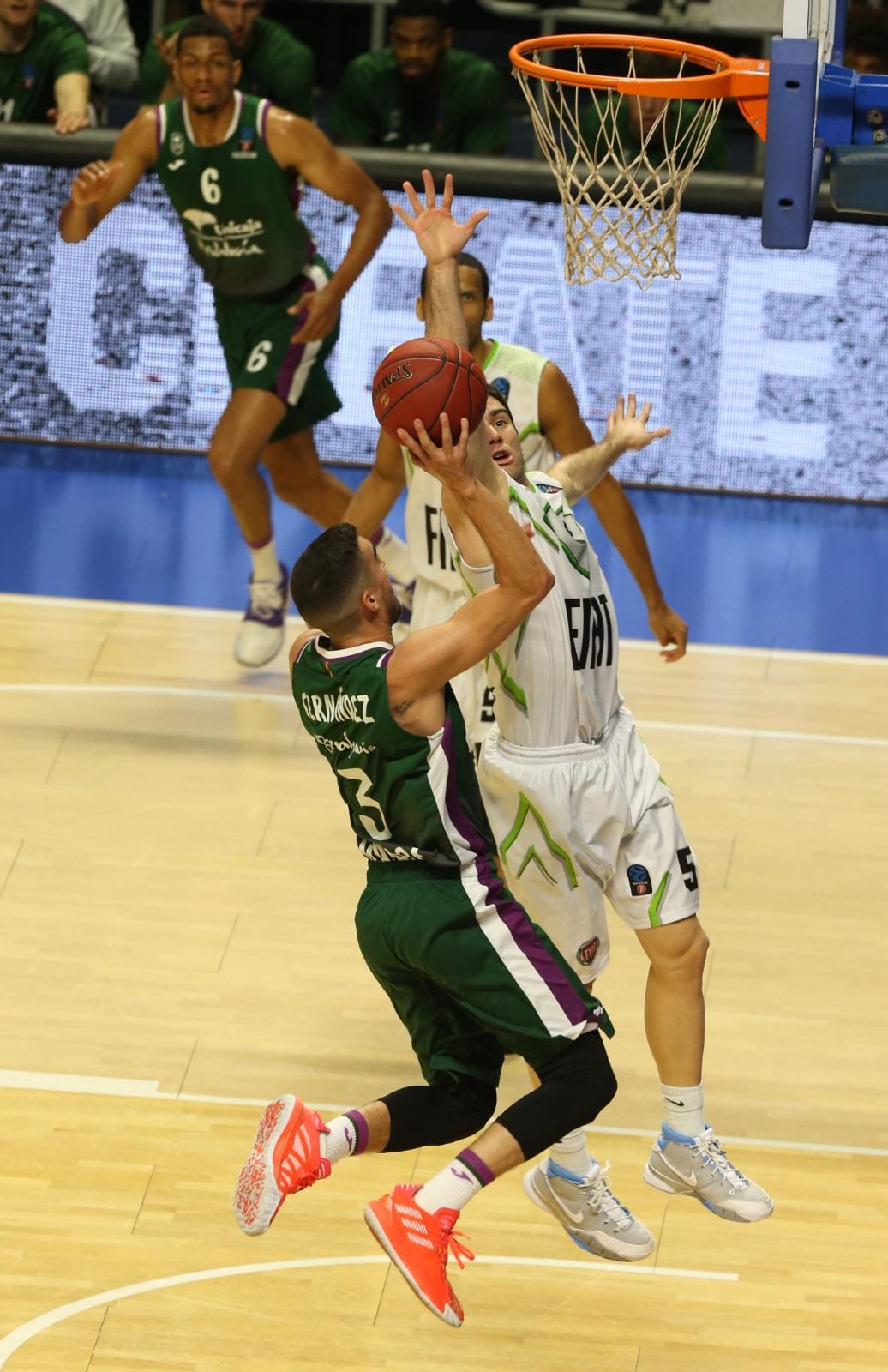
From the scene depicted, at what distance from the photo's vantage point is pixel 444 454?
13.3ft

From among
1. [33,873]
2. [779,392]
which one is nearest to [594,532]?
[779,392]

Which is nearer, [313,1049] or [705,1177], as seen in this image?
[705,1177]

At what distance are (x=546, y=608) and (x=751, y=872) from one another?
97.6 inches

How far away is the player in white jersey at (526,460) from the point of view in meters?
5.87

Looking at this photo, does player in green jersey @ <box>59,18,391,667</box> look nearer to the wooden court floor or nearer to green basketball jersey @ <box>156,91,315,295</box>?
green basketball jersey @ <box>156,91,315,295</box>

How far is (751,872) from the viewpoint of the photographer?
266 inches

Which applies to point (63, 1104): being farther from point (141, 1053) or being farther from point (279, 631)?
point (279, 631)

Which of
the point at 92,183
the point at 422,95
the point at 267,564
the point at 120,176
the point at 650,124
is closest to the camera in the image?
the point at 92,183

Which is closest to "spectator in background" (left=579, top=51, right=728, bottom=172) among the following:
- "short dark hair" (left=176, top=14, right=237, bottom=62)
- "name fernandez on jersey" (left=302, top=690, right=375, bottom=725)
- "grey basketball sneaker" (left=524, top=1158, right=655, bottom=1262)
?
"short dark hair" (left=176, top=14, right=237, bottom=62)

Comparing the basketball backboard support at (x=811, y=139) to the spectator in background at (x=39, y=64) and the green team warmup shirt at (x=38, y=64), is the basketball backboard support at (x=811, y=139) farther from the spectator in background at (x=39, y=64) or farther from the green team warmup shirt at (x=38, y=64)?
the green team warmup shirt at (x=38, y=64)

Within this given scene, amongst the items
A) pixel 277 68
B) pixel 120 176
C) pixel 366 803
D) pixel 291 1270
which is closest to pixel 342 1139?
pixel 291 1270

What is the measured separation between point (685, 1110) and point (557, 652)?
3.52ft

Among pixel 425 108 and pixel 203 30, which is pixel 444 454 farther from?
pixel 425 108

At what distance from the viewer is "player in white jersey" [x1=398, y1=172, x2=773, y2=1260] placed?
452 centimetres
